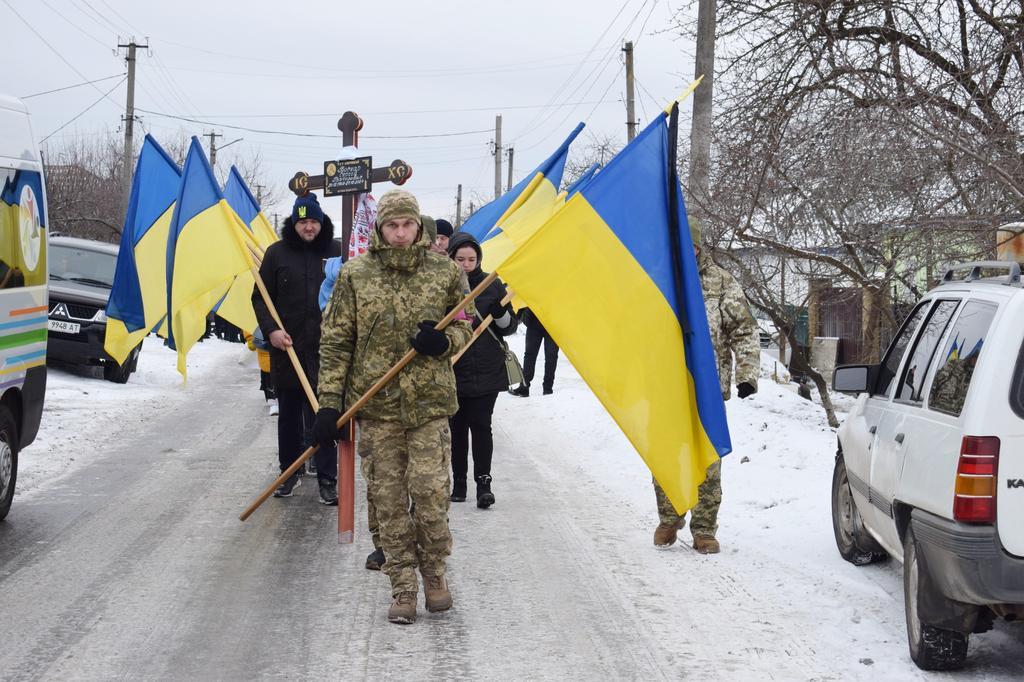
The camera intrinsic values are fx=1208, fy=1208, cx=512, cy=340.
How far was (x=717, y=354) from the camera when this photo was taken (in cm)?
755

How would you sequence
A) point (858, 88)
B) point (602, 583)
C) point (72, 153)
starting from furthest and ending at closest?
point (72, 153) < point (858, 88) < point (602, 583)

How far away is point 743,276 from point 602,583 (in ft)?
23.6

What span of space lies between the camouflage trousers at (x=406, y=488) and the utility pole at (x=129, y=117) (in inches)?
1258

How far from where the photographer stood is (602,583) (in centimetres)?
639

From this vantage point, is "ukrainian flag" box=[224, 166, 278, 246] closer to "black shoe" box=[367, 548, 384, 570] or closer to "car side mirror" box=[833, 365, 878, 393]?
"black shoe" box=[367, 548, 384, 570]

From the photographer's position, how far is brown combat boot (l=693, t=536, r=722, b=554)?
278 inches

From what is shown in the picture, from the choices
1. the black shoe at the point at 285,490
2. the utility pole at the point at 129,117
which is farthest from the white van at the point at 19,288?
the utility pole at the point at 129,117

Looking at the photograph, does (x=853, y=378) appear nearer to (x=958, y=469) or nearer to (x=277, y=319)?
(x=958, y=469)

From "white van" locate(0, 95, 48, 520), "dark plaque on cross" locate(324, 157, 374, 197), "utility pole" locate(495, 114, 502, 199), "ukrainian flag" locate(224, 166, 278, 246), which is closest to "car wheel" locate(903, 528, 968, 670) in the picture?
"white van" locate(0, 95, 48, 520)

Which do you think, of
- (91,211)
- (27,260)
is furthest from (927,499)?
(91,211)

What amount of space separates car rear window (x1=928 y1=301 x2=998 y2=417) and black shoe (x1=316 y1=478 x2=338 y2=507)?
4622mm

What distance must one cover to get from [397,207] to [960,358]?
2.52 meters

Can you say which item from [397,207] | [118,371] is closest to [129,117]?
[118,371]

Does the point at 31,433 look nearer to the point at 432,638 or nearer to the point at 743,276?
the point at 432,638
